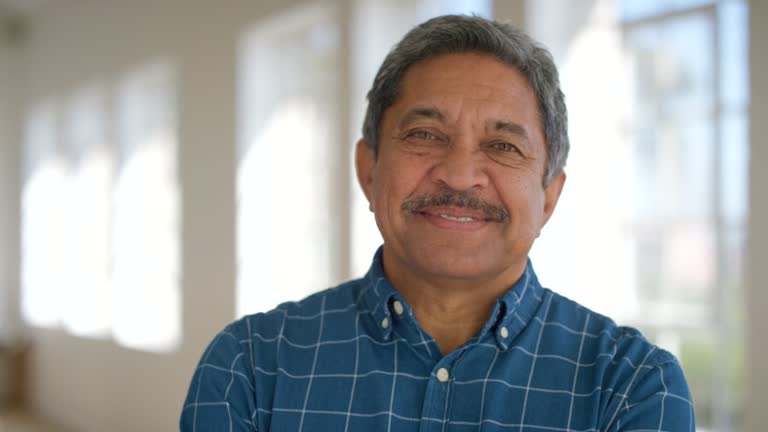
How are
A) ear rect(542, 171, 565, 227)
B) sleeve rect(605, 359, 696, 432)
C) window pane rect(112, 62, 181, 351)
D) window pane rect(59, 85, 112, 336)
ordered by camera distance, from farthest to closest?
window pane rect(59, 85, 112, 336)
window pane rect(112, 62, 181, 351)
ear rect(542, 171, 565, 227)
sleeve rect(605, 359, 696, 432)

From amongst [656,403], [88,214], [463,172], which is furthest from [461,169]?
[88,214]

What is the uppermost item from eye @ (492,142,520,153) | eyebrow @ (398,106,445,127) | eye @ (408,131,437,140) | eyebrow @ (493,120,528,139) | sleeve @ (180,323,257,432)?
eyebrow @ (398,106,445,127)

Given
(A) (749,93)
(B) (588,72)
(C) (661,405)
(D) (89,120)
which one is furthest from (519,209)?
(D) (89,120)

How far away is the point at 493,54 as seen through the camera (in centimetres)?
144

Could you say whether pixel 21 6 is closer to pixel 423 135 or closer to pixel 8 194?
pixel 8 194

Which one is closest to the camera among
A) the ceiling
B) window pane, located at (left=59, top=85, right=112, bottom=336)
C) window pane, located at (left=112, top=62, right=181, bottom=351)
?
window pane, located at (left=112, top=62, right=181, bottom=351)

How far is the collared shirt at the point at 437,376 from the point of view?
4.20 feet

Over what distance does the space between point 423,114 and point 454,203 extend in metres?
0.18

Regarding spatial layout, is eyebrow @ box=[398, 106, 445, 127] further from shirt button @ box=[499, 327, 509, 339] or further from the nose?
shirt button @ box=[499, 327, 509, 339]

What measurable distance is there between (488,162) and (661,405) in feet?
1.67

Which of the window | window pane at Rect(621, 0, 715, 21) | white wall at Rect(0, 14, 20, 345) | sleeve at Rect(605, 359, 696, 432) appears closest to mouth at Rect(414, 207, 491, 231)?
sleeve at Rect(605, 359, 696, 432)

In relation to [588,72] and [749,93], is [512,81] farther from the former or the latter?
[588,72]

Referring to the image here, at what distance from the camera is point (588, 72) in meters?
3.73

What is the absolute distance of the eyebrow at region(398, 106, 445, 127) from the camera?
1416mm
